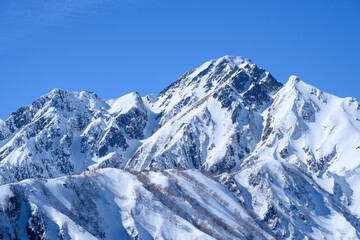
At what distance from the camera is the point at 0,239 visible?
649 ft
